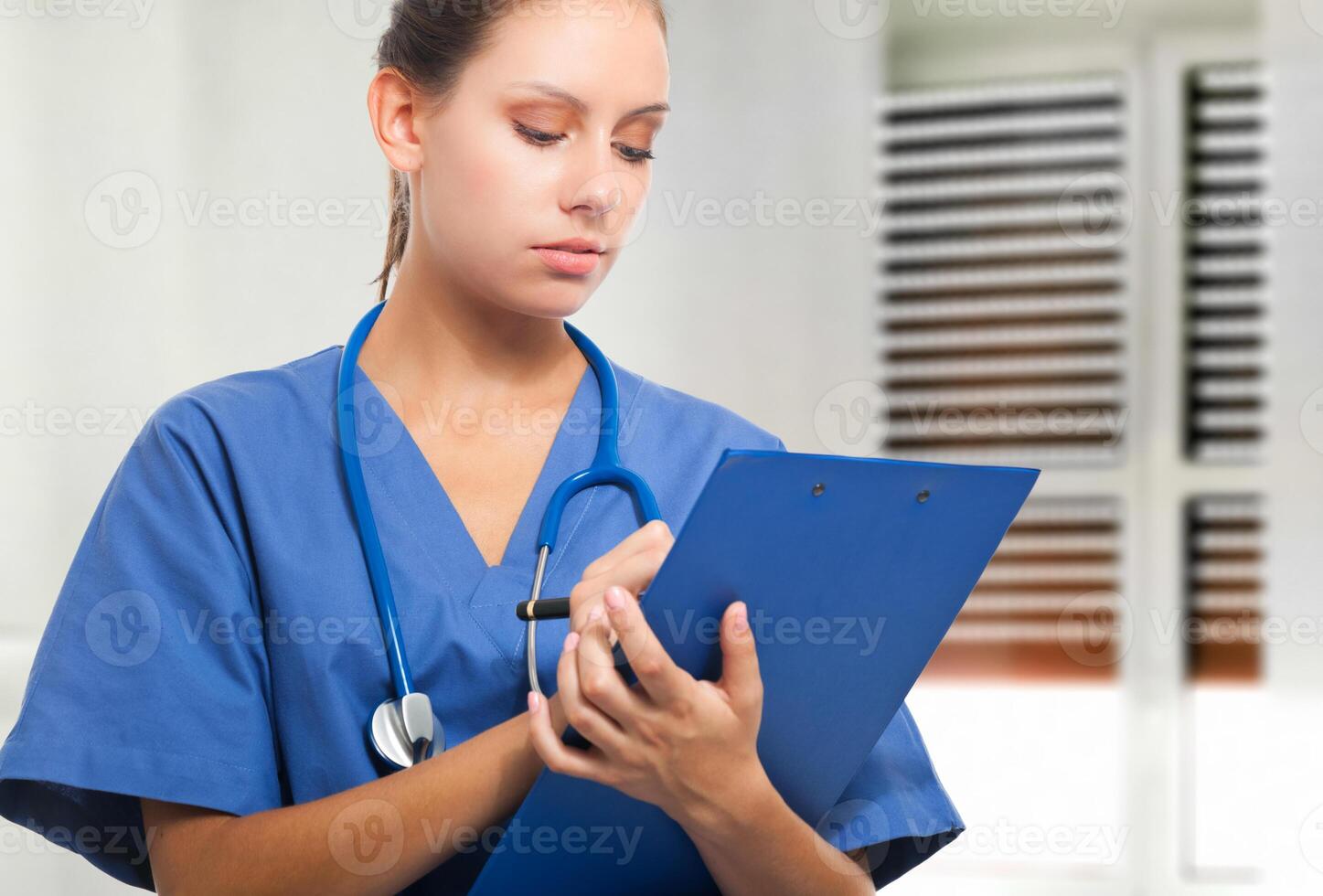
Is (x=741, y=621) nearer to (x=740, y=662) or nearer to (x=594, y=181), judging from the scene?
(x=740, y=662)

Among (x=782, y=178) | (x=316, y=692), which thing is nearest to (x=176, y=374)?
(x=316, y=692)

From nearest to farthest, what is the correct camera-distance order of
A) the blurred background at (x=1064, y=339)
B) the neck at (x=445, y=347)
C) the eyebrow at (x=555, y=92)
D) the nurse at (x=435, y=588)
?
the nurse at (x=435, y=588), the eyebrow at (x=555, y=92), the neck at (x=445, y=347), the blurred background at (x=1064, y=339)

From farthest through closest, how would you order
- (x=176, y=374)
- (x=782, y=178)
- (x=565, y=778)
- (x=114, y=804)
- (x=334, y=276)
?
(x=782, y=178) < (x=334, y=276) < (x=176, y=374) < (x=114, y=804) < (x=565, y=778)

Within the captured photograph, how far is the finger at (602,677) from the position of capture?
2.11 ft

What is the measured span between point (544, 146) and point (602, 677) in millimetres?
400

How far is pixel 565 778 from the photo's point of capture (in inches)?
28.0

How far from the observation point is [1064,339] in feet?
9.29

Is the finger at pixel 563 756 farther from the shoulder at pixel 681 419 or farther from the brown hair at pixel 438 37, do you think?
the brown hair at pixel 438 37

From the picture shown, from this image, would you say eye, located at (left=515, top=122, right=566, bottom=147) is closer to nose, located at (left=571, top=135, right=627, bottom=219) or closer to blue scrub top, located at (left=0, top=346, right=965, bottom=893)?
nose, located at (left=571, top=135, right=627, bottom=219)

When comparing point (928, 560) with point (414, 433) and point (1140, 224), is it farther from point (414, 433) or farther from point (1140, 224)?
point (1140, 224)

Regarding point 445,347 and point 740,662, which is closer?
point 740,662

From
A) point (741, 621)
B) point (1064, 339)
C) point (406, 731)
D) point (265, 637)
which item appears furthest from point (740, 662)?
point (1064, 339)

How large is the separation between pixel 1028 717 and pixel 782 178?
1431mm

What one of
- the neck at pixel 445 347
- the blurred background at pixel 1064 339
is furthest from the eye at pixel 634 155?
the blurred background at pixel 1064 339
